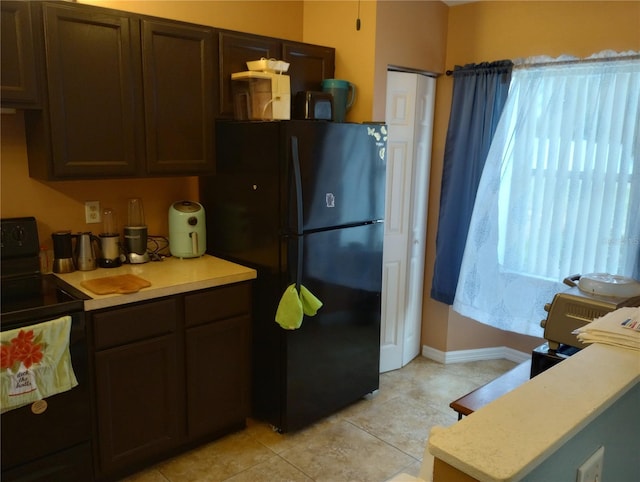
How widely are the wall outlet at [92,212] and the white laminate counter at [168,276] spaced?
0.29 meters

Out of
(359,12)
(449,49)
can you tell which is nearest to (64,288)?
(359,12)

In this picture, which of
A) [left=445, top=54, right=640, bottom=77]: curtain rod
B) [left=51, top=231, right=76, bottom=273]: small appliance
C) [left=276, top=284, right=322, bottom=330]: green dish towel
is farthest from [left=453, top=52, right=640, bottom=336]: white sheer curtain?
[left=51, top=231, right=76, bottom=273]: small appliance

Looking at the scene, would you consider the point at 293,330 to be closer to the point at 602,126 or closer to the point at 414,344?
the point at 414,344

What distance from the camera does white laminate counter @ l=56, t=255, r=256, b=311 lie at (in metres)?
2.27

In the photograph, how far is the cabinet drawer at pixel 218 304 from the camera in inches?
99.8

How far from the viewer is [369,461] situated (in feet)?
8.77

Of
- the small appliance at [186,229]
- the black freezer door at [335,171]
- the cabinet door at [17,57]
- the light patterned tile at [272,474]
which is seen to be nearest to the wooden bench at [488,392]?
the light patterned tile at [272,474]

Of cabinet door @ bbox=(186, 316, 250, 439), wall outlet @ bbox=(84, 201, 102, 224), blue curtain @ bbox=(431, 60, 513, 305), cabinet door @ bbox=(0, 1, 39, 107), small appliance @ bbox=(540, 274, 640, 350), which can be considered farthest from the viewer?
blue curtain @ bbox=(431, 60, 513, 305)

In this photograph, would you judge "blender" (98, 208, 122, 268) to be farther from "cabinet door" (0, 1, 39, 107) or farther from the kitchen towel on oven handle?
"cabinet door" (0, 1, 39, 107)

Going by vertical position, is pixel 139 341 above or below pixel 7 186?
below

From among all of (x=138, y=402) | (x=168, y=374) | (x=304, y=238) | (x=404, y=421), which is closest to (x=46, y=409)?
(x=138, y=402)

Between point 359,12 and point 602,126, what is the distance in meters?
1.58

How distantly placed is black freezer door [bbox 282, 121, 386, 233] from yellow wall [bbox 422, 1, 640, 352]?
91 cm

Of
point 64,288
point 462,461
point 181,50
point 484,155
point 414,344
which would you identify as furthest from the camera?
point 414,344
